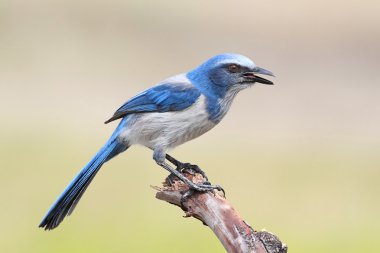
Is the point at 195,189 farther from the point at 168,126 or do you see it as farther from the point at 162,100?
the point at 162,100

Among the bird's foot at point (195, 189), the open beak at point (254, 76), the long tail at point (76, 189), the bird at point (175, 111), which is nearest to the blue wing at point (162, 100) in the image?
the bird at point (175, 111)

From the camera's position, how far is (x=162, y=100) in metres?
7.25

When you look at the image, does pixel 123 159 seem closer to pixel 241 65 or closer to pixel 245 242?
pixel 241 65

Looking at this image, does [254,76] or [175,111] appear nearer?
[254,76]

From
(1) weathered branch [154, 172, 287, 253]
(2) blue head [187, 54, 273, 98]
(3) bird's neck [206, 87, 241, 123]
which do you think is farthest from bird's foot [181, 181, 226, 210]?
(2) blue head [187, 54, 273, 98]

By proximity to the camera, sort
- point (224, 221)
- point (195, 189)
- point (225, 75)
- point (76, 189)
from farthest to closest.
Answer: point (225, 75) → point (76, 189) → point (195, 189) → point (224, 221)

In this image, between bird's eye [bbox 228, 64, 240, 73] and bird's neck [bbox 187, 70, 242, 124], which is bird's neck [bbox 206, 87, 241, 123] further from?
bird's eye [bbox 228, 64, 240, 73]

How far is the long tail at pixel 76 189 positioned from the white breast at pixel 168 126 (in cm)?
11

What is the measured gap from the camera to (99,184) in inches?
537

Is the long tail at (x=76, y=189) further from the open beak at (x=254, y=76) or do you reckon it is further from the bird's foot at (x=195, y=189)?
the open beak at (x=254, y=76)

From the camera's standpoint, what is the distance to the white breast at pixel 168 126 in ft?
23.5

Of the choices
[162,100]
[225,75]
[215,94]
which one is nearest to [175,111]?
[162,100]

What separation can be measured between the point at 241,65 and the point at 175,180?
847 millimetres

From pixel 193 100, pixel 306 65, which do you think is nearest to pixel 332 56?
pixel 306 65
